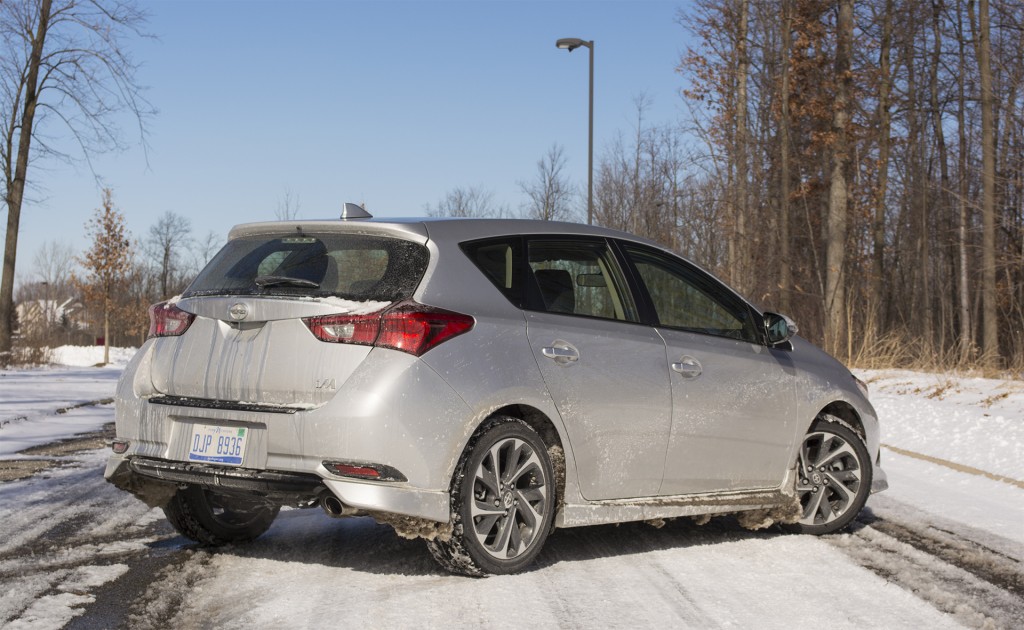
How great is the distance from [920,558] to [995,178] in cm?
2241

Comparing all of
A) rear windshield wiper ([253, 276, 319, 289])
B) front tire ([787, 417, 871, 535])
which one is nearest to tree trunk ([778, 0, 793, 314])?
front tire ([787, 417, 871, 535])

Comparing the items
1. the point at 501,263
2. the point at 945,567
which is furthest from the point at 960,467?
the point at 501,263

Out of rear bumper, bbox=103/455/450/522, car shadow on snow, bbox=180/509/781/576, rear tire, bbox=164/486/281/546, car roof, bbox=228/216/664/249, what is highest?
car roof, bbox=228/216/664/249

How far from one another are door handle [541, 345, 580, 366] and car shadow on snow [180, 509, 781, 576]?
1027 mm

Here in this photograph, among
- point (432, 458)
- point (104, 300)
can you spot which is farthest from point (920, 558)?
point (104, 300)

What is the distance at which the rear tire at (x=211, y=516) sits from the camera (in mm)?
5715

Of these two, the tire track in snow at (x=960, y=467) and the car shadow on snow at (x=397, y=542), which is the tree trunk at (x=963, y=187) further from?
the car shadow on snow at (x=397, y=542)

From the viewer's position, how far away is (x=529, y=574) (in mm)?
5203

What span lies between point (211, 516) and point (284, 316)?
142 cm

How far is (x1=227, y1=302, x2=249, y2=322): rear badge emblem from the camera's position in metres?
5.08

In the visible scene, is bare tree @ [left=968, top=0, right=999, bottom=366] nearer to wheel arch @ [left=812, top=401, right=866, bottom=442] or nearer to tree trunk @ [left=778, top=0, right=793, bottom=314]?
tree trunk @ [left=778, top=0, right=793, bottom=314]

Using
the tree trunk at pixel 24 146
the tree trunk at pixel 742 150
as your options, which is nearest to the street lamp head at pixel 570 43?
the tree trunk at pixel 742 150

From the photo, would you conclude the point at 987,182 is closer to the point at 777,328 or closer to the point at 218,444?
the point at 777,328

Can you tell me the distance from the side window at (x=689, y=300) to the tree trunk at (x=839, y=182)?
17454mm
